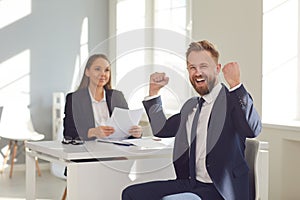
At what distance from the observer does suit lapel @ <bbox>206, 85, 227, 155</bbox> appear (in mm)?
2365

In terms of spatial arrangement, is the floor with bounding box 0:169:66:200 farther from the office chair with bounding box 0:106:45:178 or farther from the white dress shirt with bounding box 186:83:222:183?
the white dress shirt with bounding box 186:83:222:183

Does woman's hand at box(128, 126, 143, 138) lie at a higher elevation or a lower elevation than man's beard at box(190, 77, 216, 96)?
lower

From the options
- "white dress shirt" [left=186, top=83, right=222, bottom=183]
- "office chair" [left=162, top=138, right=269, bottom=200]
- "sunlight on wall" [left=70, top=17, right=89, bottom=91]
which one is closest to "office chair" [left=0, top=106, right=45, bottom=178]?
"sunlight on wall" [left=70, top=17, right=89, bottom=91]

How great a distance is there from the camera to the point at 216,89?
2459mm

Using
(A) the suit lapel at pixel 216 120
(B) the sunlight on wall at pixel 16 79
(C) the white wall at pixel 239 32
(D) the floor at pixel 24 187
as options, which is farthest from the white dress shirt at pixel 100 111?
(B) the sunlight on wall at pixel 16 79

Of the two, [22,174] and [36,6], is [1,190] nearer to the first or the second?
[22,174]

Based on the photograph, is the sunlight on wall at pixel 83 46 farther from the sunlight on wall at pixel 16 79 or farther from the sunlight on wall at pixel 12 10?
the sunlight on wall at pixel 12 10

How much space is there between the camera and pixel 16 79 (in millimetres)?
6137

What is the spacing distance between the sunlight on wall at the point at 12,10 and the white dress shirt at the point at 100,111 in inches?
126

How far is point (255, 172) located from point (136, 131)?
808 millimetres

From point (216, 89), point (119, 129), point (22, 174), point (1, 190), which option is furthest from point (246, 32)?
point (22, 174)

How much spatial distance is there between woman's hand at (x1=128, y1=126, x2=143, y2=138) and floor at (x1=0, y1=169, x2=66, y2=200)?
5.59 ft

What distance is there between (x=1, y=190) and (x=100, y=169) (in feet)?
8.65

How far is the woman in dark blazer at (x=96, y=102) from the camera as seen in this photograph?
313cm
